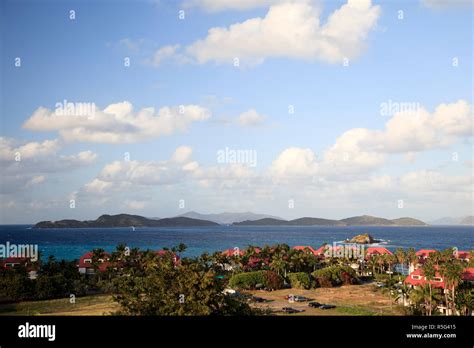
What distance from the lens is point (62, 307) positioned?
41.8m

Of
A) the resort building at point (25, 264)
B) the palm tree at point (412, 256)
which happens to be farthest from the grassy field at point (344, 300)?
the resort building at point (25, 264)

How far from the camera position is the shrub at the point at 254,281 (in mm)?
54188

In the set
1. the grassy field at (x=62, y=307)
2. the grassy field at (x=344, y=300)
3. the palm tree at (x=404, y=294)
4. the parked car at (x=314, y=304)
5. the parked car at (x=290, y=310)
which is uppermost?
the palm tree at (x=404, y=294)

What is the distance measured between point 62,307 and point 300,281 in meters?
29.7

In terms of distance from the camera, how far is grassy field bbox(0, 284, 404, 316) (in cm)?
3956

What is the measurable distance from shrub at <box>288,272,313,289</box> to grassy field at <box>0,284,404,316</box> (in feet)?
3.67

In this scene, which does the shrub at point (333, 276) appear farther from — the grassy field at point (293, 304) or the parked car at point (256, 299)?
the parked car at point (256, 299)

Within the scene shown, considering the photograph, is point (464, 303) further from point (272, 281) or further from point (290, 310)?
point (272, 281)
